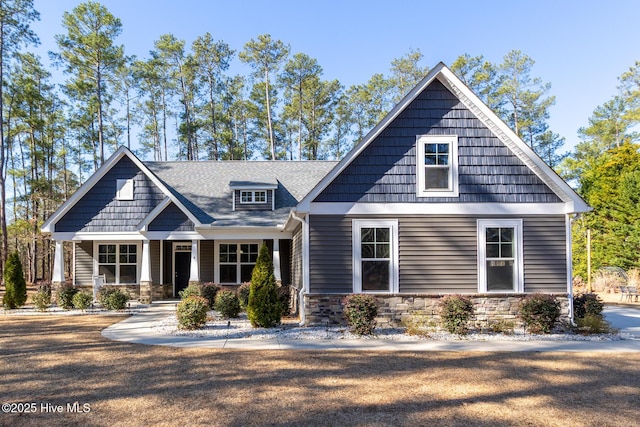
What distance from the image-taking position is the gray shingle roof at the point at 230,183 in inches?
690

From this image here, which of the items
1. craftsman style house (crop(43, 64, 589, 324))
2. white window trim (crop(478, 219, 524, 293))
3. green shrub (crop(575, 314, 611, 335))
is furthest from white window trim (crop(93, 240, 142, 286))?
green shrub (crop(575, 314, 611, 335))

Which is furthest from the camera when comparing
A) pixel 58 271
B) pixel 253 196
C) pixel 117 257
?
pixel 253 196

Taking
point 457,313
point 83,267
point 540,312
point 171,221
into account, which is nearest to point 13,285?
point 83,267

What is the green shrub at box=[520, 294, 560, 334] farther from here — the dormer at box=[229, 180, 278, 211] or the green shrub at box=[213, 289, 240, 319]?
the dormer at box=[229, 180, 278, 211]

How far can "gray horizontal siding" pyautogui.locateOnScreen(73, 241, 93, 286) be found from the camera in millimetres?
18188

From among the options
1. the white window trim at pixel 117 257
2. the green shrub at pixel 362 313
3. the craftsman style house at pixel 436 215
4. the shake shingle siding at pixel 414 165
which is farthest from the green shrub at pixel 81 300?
the green shrub at pixel 362 313

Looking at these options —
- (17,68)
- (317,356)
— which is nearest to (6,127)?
(17,68)

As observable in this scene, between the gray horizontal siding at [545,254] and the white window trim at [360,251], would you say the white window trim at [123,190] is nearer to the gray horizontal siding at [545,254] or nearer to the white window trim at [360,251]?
the white window trim at [360,251]

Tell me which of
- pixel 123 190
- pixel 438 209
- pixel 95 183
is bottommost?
pixel 438 209

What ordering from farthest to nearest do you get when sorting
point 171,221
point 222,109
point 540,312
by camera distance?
1. point 222,109
2. point 171,221
3. point 540,312

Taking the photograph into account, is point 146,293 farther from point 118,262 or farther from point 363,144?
point 363,144

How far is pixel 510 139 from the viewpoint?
11086 millimetres

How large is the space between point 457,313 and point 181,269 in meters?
12.5

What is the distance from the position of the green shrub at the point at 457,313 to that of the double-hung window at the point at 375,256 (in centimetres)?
144
